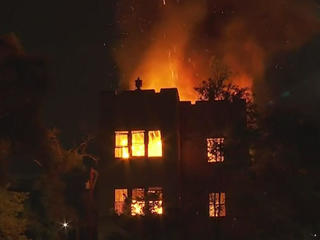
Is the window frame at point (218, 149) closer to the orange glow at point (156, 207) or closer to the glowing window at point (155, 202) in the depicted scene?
the glowing window at point (155, 202)

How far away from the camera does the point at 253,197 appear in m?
23.3

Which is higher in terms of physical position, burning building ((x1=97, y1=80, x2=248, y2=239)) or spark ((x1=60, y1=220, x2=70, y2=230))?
burning building ((x1=97, y1=80, x2=248, y2=239))

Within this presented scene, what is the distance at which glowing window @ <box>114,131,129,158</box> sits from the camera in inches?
1115

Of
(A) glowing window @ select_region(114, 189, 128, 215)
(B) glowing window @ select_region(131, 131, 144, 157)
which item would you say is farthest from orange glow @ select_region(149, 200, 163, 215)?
(B) glowing window @ select_region(131, 131, 144, 157)

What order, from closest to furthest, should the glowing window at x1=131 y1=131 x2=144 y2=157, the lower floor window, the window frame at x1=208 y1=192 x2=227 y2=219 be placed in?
the lower floor window, the glowing window at x1=131 y1=131 x2=144 y2=157, the window frame at x1=208 y1=192 x2=227 y2=219

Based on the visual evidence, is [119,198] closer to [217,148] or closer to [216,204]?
[216,204]

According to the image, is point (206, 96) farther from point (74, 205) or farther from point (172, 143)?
point (74, 205)

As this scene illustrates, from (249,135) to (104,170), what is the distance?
309 inches

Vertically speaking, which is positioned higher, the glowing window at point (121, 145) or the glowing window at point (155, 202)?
the glowing window at point (121, 145)

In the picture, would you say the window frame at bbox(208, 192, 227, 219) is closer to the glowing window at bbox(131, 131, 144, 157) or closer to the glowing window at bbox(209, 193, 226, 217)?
the glowing window at bbox(209, 193, 226, 217)

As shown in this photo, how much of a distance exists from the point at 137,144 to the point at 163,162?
144 centimetres

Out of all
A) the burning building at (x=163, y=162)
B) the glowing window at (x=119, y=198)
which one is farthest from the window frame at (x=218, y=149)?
the glowing window at (x=119, y=198)

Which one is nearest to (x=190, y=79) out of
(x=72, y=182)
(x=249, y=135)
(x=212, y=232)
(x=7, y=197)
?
(x=72, y=182)

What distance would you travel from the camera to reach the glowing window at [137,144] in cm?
2817
